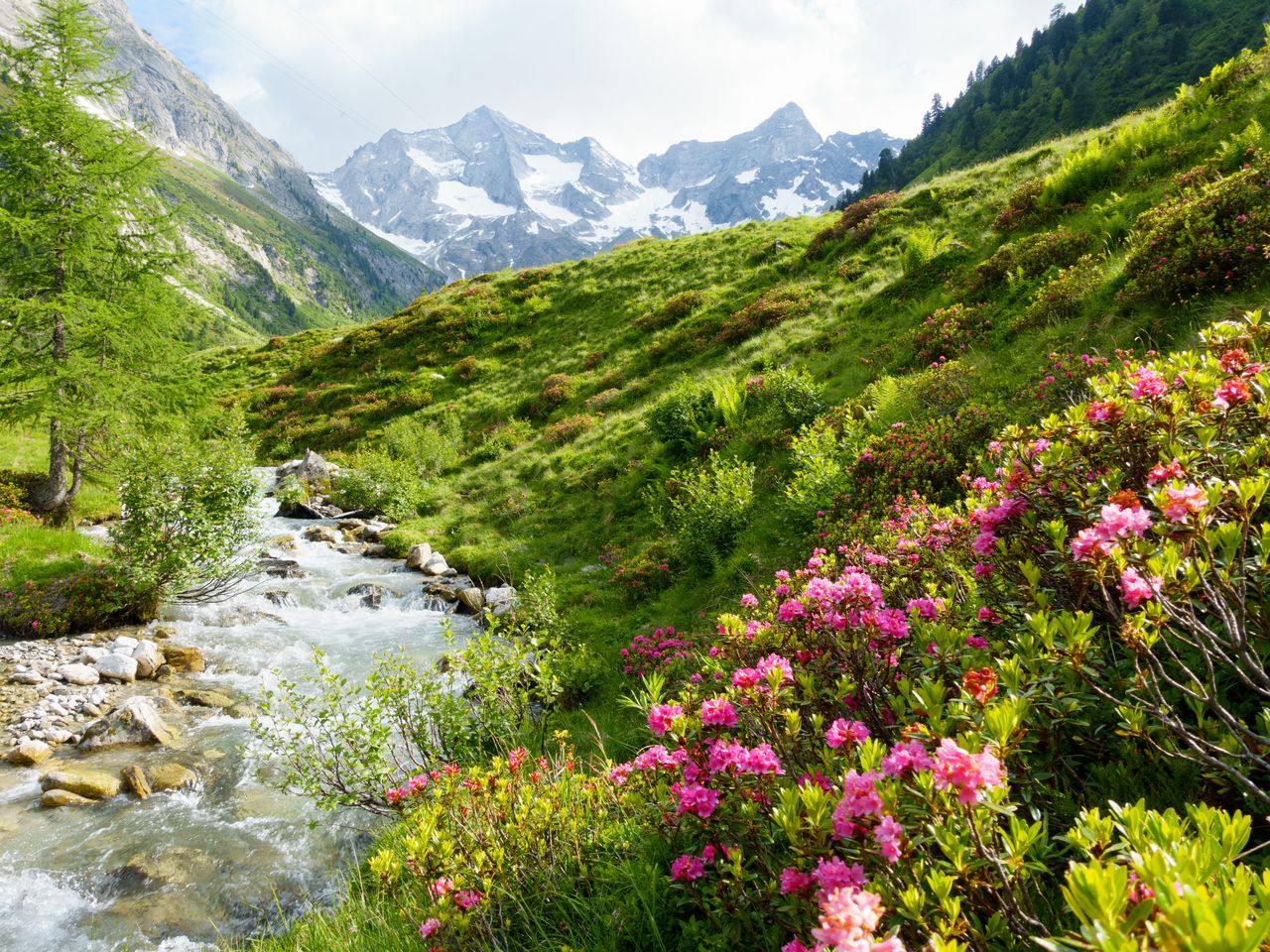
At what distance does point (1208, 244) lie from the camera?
6688 millimetres

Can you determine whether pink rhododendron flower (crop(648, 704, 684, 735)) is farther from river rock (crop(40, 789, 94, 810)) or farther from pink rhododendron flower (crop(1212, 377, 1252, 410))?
river rock (crop(40, 789, 94, 810))

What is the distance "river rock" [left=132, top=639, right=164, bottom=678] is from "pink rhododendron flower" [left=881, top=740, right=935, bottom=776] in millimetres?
10793

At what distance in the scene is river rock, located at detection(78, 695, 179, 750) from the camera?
7051 millimetres

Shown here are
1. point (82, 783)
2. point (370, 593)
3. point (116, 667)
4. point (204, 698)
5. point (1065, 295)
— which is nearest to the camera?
point (82, 783)

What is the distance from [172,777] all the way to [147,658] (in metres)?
2.89

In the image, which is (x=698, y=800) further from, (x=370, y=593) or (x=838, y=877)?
(x=370, y=593)

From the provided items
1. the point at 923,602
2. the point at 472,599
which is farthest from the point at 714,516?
the point at 923,602

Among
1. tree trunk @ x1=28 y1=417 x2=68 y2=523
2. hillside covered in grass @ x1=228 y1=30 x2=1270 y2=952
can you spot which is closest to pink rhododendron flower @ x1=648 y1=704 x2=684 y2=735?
hillside covered in grass @ x1=228 y1=30 x2=1270 y2=952

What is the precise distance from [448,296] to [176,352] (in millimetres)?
21093

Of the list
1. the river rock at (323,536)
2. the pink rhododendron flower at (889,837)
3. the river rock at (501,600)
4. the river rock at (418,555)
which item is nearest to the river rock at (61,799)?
the river rock at (501,600)

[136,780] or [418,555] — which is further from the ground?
[418,555]

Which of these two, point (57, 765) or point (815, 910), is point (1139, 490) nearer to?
point (815, 910)

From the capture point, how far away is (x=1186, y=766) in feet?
6.72

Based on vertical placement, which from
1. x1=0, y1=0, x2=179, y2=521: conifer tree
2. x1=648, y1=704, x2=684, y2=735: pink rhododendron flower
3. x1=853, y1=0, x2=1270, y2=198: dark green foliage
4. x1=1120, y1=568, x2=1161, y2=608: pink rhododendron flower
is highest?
x1=853, y1=0, x2=1270, y2=198: dark green foliage
